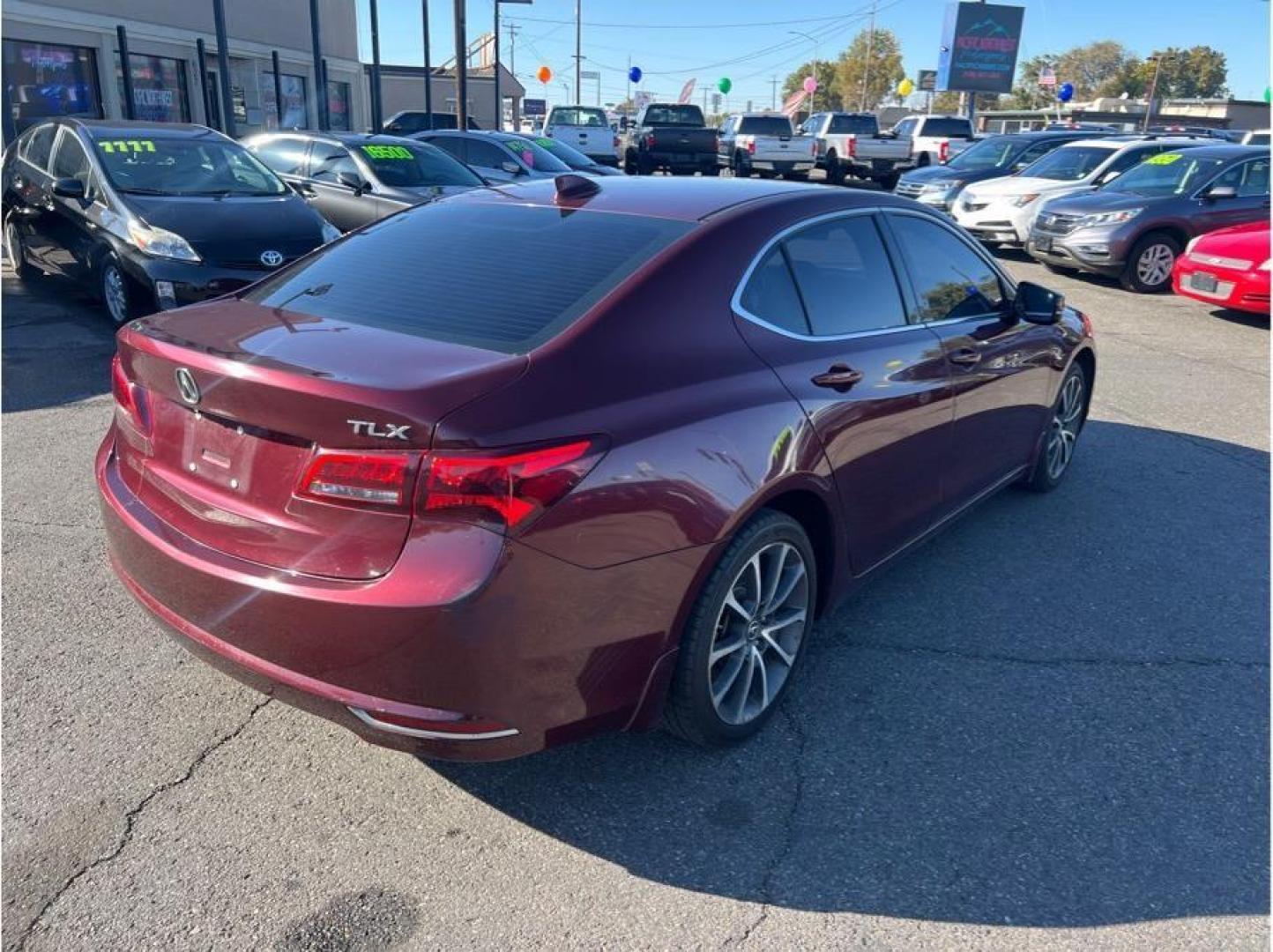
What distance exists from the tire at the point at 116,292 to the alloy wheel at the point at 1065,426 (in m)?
6.57

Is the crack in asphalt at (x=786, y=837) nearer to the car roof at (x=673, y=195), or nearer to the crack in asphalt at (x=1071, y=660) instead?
the crack in asphalt at (x=1071, y=660)

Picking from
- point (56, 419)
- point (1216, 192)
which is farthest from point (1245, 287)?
point (56, 419)

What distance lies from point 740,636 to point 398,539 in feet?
3.82

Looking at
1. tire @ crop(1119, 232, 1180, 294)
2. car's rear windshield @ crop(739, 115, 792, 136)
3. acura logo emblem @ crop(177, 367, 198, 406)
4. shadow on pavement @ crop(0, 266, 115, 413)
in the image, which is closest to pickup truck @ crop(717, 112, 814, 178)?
car's rear windshield @ crop(739, 115, 792, 136)

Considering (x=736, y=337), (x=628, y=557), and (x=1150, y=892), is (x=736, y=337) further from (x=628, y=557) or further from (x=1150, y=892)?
(x=1150, y=892)

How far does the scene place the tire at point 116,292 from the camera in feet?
25.6

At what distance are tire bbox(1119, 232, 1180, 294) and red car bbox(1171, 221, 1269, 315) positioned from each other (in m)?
1.61

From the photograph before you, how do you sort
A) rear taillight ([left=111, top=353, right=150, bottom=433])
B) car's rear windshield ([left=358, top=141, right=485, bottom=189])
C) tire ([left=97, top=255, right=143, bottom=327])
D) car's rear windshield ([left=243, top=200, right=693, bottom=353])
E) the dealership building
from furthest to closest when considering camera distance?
the dealership building
car's rear windshield ([left=358, top=141, right=485, bottom=189])
tire ([left=97, top=255, right=143, bottom=327])
rear taillight ([left=111, top=353, right=150, bottom=433])
car's rear windshield ([left=243, top=200, right=693, bottom=353])

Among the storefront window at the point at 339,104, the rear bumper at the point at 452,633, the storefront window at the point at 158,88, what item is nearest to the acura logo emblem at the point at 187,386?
the rear bumper at the point at 452,633

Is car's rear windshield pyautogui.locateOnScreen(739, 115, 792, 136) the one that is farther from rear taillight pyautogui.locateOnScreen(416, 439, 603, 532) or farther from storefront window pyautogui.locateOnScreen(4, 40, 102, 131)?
rear taillight pyautogui.locateOnScreen(416, 439, 603, 532)

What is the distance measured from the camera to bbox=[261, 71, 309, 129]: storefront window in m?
26.5

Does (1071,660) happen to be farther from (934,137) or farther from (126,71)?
(934,137)

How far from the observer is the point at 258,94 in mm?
26969

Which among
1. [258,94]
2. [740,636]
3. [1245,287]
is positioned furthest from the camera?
[258,94]
